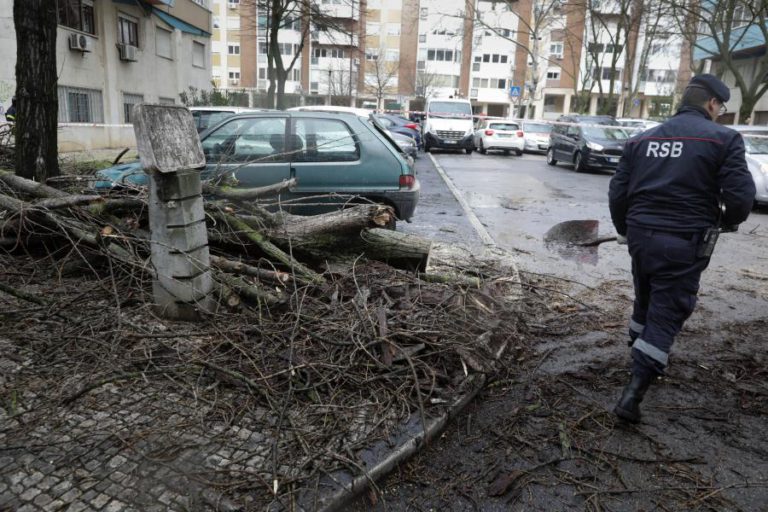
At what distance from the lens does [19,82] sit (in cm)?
619

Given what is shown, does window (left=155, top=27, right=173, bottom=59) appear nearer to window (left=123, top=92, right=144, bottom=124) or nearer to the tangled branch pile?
window (left=123, top=92, right=144, bottom=124)

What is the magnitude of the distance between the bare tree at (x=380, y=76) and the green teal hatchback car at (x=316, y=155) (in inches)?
2159

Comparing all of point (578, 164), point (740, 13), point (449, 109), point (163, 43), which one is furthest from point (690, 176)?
point (740, 13)

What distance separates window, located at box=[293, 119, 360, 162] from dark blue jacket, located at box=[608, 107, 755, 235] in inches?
153

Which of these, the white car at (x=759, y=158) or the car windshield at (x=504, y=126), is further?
the car windshield at (x=504, y=126)

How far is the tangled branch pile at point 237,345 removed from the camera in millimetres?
2826

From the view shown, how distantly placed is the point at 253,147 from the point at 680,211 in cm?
482

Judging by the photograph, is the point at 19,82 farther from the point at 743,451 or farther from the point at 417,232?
the point at 743,451

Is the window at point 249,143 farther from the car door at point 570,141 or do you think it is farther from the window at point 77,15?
the car door at point 570,141

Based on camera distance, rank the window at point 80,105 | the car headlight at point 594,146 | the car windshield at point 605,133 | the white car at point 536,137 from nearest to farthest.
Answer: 1. the window at point 80,105
2. the car headlight at point 594,146
3. the car windshield at point 605,133
4. the white car at point 536,137

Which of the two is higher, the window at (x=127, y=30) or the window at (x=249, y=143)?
the window at (x=127, y=30)

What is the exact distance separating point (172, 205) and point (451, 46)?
6456 centimetres

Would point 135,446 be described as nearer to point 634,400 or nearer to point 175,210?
point 175,210

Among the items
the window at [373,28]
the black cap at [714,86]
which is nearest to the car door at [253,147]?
the black cap at [714,86]
